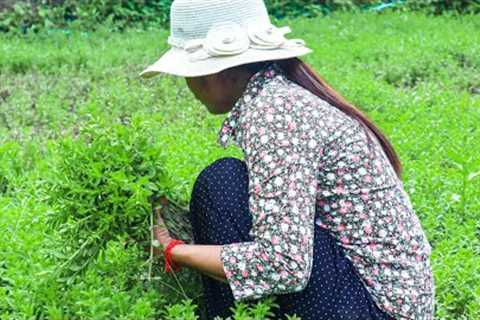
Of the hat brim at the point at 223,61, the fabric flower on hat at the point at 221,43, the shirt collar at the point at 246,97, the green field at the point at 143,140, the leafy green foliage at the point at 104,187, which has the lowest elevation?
the green field at the point at 143,140

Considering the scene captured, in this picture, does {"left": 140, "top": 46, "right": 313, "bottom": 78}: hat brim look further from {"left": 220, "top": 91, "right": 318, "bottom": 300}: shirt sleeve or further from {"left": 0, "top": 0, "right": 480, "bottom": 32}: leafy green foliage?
{"left": 0, "top": 0, "right": 480, "bottom": 32}: leafy green foliage

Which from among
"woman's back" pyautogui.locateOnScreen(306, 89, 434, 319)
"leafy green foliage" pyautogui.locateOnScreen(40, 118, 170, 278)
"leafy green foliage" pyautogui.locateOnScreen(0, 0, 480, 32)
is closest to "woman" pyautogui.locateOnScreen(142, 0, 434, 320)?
"woman's back" pyautogui.locateOnScreen(306, 89, 434, 319)

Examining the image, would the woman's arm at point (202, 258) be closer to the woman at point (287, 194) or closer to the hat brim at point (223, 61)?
the woman at point (287, 194)

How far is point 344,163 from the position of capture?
286 cm

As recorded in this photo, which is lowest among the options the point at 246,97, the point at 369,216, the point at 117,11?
the point at 117,11

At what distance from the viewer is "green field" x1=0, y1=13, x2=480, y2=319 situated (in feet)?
10.2

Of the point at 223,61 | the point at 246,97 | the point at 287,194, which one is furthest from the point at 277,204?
the point at 223,61

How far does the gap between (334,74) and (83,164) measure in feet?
14.6

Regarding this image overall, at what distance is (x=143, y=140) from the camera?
10.4 feet

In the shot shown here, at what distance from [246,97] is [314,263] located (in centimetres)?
53

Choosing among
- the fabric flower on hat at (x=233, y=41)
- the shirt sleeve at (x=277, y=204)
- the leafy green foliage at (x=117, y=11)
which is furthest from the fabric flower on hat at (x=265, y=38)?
the leafy green foliage at (x=117, y=11)

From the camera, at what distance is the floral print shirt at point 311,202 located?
2.75 m

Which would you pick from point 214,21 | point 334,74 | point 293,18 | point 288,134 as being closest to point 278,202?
point 288,134

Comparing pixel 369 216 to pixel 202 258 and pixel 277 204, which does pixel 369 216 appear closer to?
pixel 277 204
